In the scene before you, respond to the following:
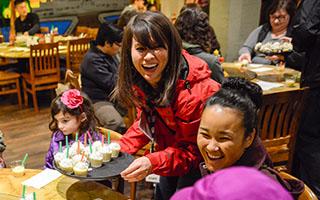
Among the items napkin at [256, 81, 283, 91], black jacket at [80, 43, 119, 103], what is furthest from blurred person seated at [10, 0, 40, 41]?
napkin at [256, 81, 283, 91]

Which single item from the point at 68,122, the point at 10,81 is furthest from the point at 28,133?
the point at 68,122

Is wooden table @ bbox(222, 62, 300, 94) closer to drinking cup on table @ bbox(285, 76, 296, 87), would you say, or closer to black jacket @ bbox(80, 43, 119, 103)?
drinking cup on table @ bbox(285, 76, 296, 87)

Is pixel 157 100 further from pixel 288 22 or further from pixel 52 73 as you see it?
pixel 52 73

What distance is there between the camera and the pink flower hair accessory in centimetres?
254

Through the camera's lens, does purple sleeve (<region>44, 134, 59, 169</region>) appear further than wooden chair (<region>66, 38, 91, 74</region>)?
No

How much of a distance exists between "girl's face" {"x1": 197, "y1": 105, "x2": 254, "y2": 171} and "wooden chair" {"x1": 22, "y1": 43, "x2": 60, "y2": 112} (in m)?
4.16

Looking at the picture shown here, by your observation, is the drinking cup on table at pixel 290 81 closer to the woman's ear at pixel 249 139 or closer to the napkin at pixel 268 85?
the napkin at pixel 268 85

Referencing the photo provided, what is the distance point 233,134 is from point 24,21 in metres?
6.38

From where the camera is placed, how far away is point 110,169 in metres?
1.96

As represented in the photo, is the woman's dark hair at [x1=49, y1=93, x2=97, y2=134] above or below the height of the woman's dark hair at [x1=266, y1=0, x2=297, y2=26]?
below

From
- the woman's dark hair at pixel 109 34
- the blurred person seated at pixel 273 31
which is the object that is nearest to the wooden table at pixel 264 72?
the blurred person seated at pixel 273 31

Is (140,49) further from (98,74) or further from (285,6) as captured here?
(285,6)

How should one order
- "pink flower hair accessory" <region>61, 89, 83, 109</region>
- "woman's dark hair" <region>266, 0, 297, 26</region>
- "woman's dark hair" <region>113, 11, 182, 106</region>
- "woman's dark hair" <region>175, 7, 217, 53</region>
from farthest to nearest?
"woman's dark hair" <region>266, 0, 297, 26</region> < "woman's dark hair" <region>175, 7, 217, 53</region> < "pink flower hair accessory" <region>61, 89, 83, 109</region> < "woman's dark hair" <region>113, 11, 182, 106</region>

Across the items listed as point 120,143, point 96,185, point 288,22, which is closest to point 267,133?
point 120,143
